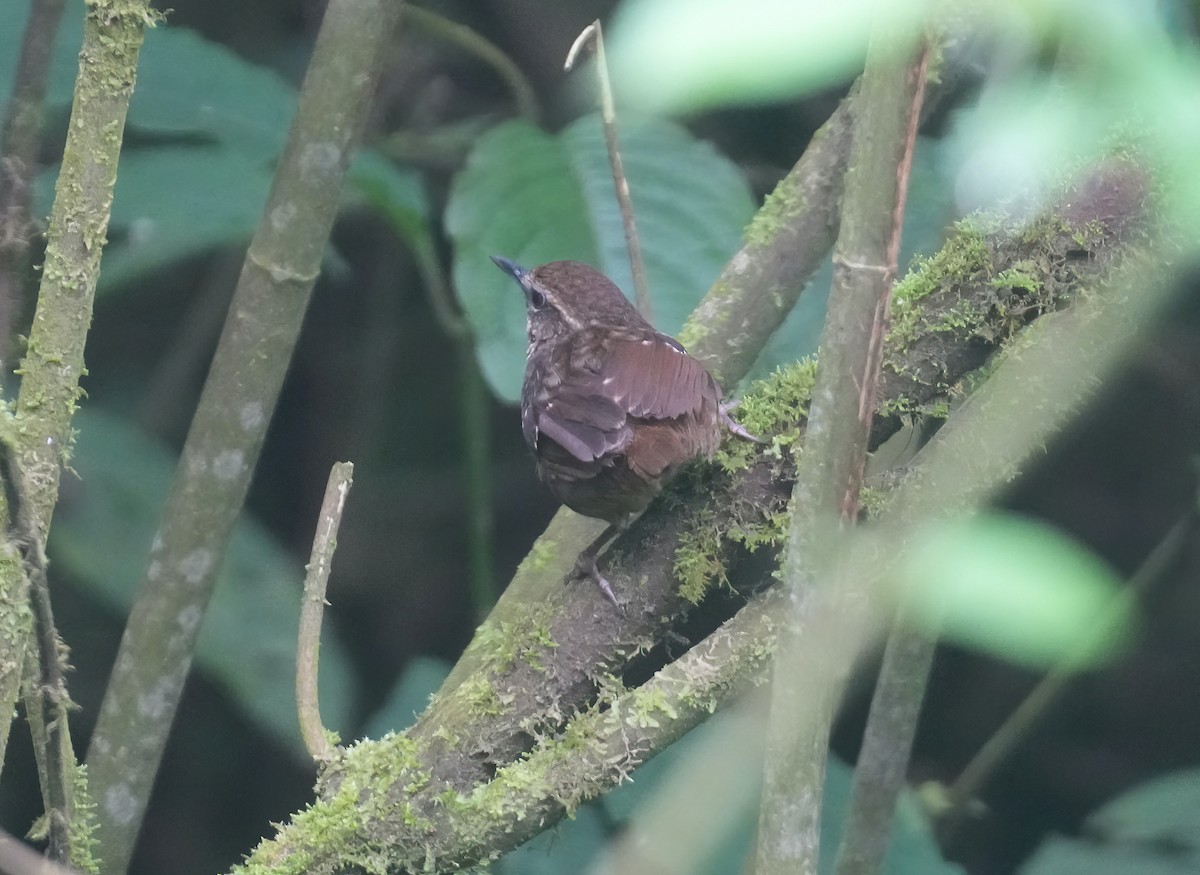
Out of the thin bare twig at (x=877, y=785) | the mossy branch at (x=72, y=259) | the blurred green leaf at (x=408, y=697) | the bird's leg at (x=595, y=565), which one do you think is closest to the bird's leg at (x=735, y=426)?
the bird's leg at (x=595, y=565)

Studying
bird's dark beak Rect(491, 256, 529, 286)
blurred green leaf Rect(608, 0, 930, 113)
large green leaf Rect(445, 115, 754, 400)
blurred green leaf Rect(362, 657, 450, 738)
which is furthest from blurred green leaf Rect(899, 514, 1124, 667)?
blurred green leaf Rect(362, 657, 450, 738)

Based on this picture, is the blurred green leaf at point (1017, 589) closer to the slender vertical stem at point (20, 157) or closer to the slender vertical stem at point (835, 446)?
the slender vertical stem at point (835, 446)

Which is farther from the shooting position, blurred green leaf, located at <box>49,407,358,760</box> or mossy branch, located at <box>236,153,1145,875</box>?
blurred green leaf, located at <box>49,407,358,760</box>

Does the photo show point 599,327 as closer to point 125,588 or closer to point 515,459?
point 515,459

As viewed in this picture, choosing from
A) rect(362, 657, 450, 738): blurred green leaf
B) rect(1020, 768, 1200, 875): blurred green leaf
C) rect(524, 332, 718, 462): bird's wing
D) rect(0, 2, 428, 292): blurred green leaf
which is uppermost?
rect(0, 2, 428, 292): blurred green leaf

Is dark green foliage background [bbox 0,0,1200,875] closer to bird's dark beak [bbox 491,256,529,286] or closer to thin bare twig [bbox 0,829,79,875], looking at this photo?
bird's dark beak [bbox 491,256,529,286]

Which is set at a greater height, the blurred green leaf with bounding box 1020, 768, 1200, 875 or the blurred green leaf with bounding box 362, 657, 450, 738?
the blurred green leaf with bounding box 362, 657, 450, 738
